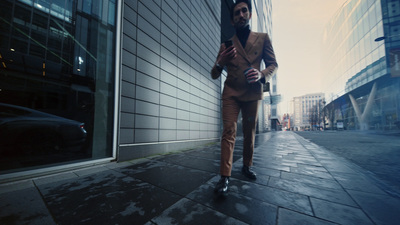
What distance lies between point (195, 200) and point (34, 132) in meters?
3.68

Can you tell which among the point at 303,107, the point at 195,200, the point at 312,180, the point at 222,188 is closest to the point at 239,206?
the point at 222,188

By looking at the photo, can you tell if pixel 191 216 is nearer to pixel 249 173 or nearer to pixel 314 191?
pixel 249 173

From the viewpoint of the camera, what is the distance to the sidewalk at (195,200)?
1156mm

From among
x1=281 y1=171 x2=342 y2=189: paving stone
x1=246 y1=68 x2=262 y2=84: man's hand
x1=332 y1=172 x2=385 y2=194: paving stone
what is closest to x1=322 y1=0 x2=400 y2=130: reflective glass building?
x1=332 y1=172 x2=385 y2=194: paving stone

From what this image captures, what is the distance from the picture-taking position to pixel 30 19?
8.53ft

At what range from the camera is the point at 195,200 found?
1.44m

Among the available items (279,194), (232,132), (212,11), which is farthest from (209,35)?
(279,194)

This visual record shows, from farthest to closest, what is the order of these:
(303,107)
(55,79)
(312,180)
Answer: (303,107) < (55,79) < (312,180)

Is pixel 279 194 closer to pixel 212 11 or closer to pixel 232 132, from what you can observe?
pixel 232 132

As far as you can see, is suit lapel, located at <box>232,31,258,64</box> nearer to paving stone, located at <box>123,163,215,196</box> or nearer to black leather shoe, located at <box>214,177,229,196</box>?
black leather shoe, located at <box>214,177,229,196</box>

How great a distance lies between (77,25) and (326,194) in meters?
4.94

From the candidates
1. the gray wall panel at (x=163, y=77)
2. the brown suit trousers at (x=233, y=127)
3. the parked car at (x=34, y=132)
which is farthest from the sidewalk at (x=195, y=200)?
the gray wall panel at (x=163, y=77)

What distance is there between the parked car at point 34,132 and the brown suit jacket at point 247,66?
324 centimetres

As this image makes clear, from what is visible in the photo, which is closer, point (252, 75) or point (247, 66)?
point (252, 75)
